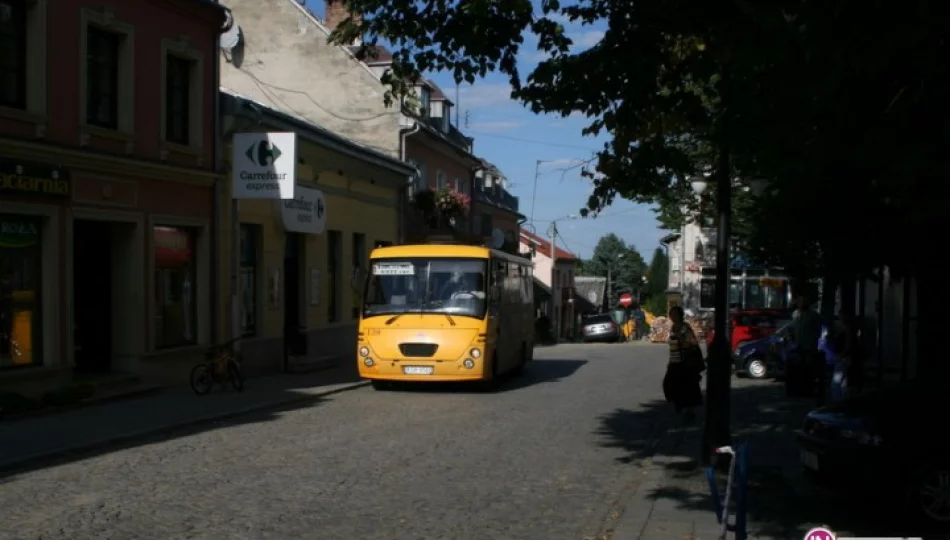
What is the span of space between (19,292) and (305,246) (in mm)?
10082

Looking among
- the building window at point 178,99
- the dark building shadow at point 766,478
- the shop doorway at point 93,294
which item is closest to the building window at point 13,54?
the shop doorway at point 93,294

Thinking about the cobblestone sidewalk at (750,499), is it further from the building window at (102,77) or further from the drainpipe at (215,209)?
the building window at (102,77)

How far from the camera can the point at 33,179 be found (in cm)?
1504

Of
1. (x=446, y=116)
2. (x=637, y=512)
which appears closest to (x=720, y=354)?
(x=637, y=512)

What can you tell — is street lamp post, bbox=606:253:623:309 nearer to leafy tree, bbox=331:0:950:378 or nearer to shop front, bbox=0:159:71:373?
shop front, bbox=0:159:71:373

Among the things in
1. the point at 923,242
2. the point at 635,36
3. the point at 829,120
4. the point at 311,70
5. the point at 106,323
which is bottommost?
the point at 106,323

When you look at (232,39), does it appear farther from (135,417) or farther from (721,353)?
(721,353)

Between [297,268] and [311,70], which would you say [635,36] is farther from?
[311,70]

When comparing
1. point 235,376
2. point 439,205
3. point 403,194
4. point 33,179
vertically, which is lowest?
point 235,376

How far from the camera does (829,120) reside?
7723mm

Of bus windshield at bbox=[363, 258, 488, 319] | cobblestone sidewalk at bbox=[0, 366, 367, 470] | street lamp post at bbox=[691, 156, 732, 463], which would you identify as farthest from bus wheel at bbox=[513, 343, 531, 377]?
street lamp post at bbox=[691, 156, 732, 463]

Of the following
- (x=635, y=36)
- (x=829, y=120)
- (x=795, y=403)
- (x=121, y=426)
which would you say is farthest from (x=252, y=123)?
(x=829, y=120)

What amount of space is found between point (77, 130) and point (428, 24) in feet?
28.5

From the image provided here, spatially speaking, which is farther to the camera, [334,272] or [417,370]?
[334,272]
